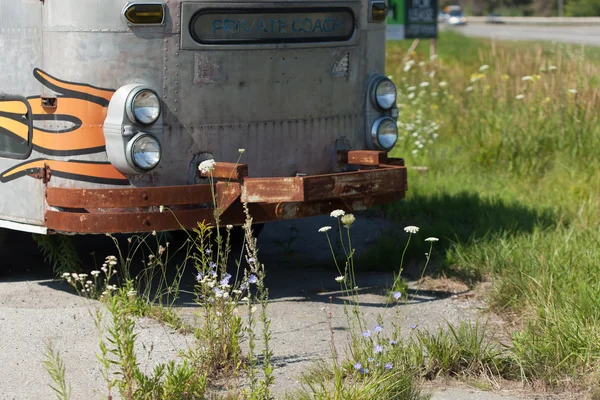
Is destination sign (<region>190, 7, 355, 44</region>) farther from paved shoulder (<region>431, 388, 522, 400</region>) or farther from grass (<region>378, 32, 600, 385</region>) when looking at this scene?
paved shoulder (<region>431, 388, 522, 400</region>)

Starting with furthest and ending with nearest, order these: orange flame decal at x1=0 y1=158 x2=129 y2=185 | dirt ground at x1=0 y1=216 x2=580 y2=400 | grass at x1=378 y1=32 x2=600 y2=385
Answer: orange flame decal at x1=0 y1=158 x2=129 y2=185 < grass at x1=378 y1=32 x2=600 y2=385 < dirt ground at x1=0 y1=216 x2=580 y2=400

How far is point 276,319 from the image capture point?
18.7ft

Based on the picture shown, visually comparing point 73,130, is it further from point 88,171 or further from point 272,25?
point 272,25

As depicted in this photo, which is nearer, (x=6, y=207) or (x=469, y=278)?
(x=6, y=207)

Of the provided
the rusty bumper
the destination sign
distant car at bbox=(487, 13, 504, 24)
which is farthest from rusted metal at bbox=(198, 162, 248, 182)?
distant car at bbox=(487, 13, 504, 24)

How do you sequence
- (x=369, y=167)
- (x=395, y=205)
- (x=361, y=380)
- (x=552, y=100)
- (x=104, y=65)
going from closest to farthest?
1. (x=361, y=380)
2. (x=104, y=65)
3. (x=369, y=167)
4. (x=395, y=205)
5. (x=552, y=100)

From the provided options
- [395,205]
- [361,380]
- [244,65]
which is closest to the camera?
[361,380]

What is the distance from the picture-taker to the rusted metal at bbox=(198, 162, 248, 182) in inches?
221

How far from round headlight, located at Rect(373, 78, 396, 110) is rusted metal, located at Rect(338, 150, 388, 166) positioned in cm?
42

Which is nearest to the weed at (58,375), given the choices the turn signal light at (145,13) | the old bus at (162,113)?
the old bus at (162,113)

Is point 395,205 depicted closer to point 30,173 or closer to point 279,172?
point 279,172

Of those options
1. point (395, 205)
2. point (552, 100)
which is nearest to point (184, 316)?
point (395, 205)

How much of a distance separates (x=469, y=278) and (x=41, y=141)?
2987mm

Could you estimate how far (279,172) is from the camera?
6191 mm
